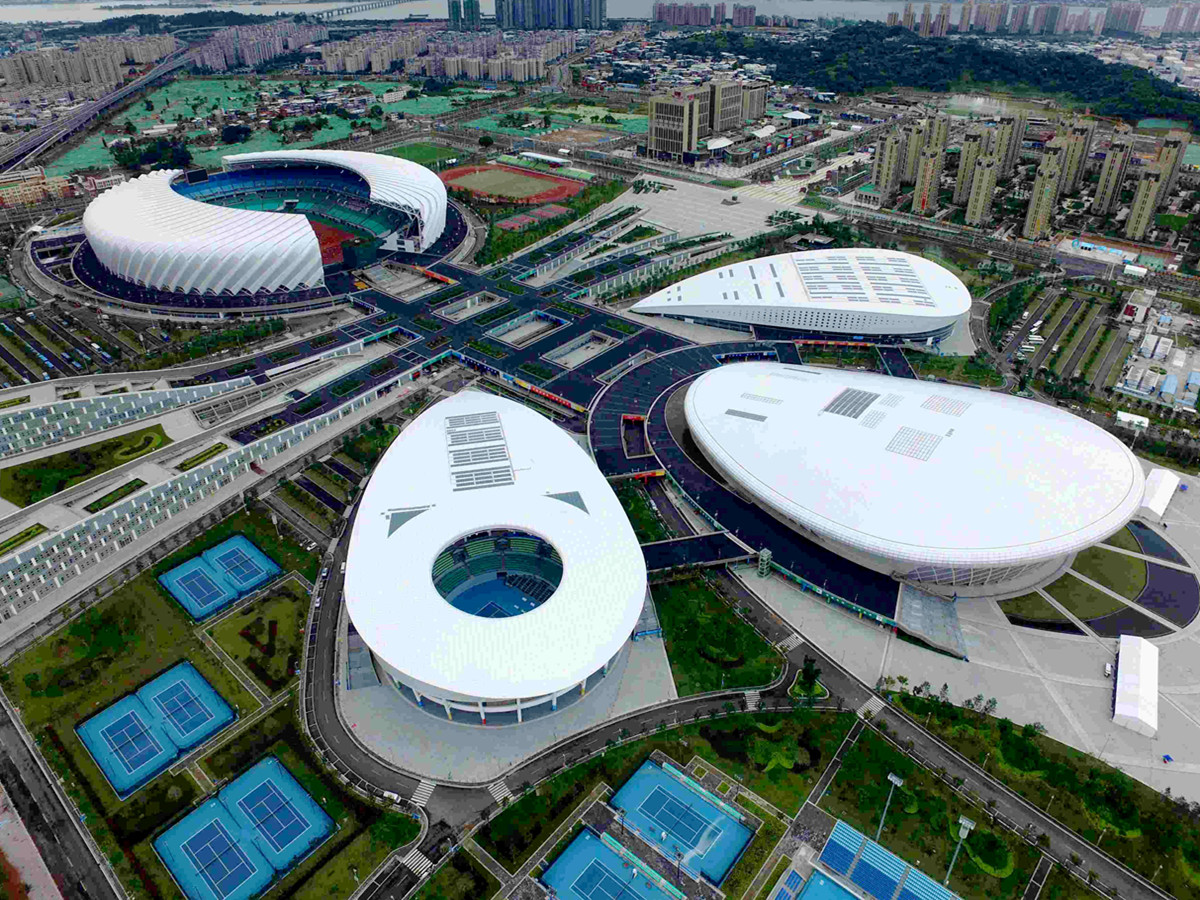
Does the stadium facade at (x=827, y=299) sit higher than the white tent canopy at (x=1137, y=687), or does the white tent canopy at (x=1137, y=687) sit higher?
the stadium facade at (x=827, y=299)

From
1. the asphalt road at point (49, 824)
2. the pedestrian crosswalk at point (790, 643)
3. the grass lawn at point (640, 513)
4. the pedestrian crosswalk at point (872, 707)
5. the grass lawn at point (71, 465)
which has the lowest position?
the asphalt road at point (49, 824)

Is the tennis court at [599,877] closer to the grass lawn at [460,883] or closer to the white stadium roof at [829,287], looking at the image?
the grass lawn at [460,883]

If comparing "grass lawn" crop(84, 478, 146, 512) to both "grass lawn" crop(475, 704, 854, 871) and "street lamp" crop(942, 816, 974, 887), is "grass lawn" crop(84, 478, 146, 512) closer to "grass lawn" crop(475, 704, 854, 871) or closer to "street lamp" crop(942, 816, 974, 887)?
"grass lawn" crop(475, 704, 854, 871)

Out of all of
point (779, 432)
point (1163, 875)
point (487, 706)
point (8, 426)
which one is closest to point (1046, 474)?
point (779, 432)

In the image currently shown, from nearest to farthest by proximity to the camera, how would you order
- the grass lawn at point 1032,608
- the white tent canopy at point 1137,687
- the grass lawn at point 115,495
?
the white tent canopy at point 1137,687 < the grass lawn at point 1032,608 < the grass lawn at point 115,495

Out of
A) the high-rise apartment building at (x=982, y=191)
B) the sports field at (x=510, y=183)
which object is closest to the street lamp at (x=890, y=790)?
the high-rise apartment building at (x=982, y=191)

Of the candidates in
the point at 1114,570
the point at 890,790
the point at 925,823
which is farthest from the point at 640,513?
the point at 1114,570

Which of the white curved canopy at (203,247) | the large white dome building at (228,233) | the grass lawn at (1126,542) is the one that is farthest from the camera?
the large white dome building at (228,233)
